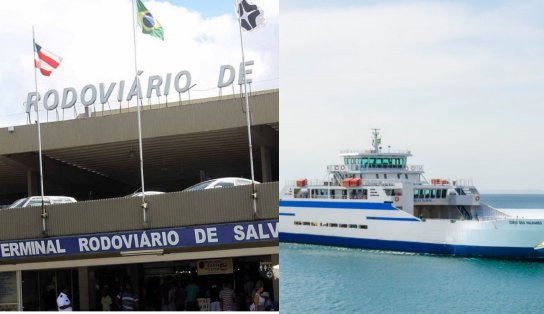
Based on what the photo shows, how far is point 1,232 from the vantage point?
45.0ft

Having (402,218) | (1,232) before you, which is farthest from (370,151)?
(1,232)

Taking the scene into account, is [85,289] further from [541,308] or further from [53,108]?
[541,308]

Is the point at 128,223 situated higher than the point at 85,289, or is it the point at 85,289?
the point at 128,223

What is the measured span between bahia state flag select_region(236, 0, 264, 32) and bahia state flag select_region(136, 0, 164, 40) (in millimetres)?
1409

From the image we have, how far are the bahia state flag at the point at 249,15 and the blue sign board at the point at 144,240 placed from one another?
9.54 ft

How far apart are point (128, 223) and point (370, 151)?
2466 centimetres

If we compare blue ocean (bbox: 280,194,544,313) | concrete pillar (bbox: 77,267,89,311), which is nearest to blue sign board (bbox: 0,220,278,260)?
concrete pillar (bbox: 77,267,89,311)

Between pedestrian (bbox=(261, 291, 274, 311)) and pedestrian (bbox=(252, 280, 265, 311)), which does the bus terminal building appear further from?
pedestrian (bbox=(252, 280, 265, 311))

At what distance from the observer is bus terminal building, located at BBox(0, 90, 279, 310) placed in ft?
40.0

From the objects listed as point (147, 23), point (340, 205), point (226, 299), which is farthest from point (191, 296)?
point (340, 205)

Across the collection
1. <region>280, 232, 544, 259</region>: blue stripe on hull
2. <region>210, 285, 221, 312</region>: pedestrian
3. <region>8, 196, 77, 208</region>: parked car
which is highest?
<region>8, 196, 77, 208</region>: parked car

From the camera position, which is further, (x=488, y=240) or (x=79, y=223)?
(x=488, y=240)

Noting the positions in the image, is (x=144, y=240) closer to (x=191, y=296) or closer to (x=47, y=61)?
(x=191, y=296)

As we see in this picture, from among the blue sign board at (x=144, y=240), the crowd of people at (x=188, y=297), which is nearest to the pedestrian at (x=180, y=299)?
the crowd of people at (x=188, y=297)
